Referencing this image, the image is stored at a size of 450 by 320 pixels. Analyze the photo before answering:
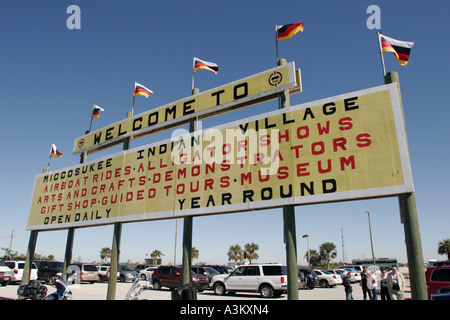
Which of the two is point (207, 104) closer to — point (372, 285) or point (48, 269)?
point (372, 285)

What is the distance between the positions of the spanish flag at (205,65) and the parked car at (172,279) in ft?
45.9

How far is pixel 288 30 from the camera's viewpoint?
919 centimetres

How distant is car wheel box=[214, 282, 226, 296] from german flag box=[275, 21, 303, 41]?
14.4 m

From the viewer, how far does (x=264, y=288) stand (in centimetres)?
1681

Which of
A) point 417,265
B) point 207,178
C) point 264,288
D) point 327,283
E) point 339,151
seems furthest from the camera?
point 327,283

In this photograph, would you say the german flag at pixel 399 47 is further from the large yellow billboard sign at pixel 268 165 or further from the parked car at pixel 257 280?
the parked car at pixel 257 280

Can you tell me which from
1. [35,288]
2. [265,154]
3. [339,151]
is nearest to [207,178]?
[265,154]

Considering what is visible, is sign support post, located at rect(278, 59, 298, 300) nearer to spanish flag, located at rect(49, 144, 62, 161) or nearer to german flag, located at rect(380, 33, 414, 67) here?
german flag, located at rect(380, 33, 414, 67)

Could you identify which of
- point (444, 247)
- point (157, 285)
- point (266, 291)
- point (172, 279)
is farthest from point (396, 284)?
point (444, 247)

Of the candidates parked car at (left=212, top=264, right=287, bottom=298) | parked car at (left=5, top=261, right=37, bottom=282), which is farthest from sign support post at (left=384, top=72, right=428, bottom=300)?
parked car at (left=5, top=261, right=37, bottom=282)

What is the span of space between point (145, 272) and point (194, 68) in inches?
749

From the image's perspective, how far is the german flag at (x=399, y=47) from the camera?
7.98 m

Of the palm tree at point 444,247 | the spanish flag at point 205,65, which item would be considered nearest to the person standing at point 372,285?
the spanish flag at point 205,65
